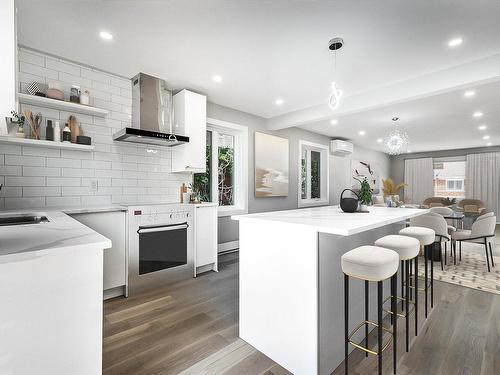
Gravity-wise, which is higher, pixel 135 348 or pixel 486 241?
pixel 486 241

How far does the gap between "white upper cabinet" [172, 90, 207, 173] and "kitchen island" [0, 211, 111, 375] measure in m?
2.45

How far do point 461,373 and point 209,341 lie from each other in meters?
1.65

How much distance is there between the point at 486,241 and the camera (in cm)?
355

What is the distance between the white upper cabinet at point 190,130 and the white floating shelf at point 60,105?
3.00 ft

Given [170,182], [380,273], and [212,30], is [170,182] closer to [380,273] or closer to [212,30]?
[212,30]

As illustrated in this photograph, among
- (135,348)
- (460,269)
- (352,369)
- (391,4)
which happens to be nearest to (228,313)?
(135,348)

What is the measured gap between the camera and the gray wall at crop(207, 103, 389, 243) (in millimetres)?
4234

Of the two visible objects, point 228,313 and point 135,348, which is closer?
point 135,348

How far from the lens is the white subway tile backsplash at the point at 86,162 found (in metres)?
2.49

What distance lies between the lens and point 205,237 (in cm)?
334

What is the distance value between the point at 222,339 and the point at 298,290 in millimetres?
812

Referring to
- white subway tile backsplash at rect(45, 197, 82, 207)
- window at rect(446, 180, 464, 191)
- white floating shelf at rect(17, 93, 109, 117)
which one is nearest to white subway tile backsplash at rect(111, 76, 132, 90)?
white floating shelf at rect(17, 93, 109, 117)

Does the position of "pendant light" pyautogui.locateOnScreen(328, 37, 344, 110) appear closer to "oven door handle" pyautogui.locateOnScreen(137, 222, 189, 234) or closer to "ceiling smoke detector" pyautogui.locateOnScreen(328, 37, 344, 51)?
"ceiling smoke detector" pyautogui.locateOnScreen(328, 37, 344, 51)

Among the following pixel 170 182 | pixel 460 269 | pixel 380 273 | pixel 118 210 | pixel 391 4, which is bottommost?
pixel 460 269
